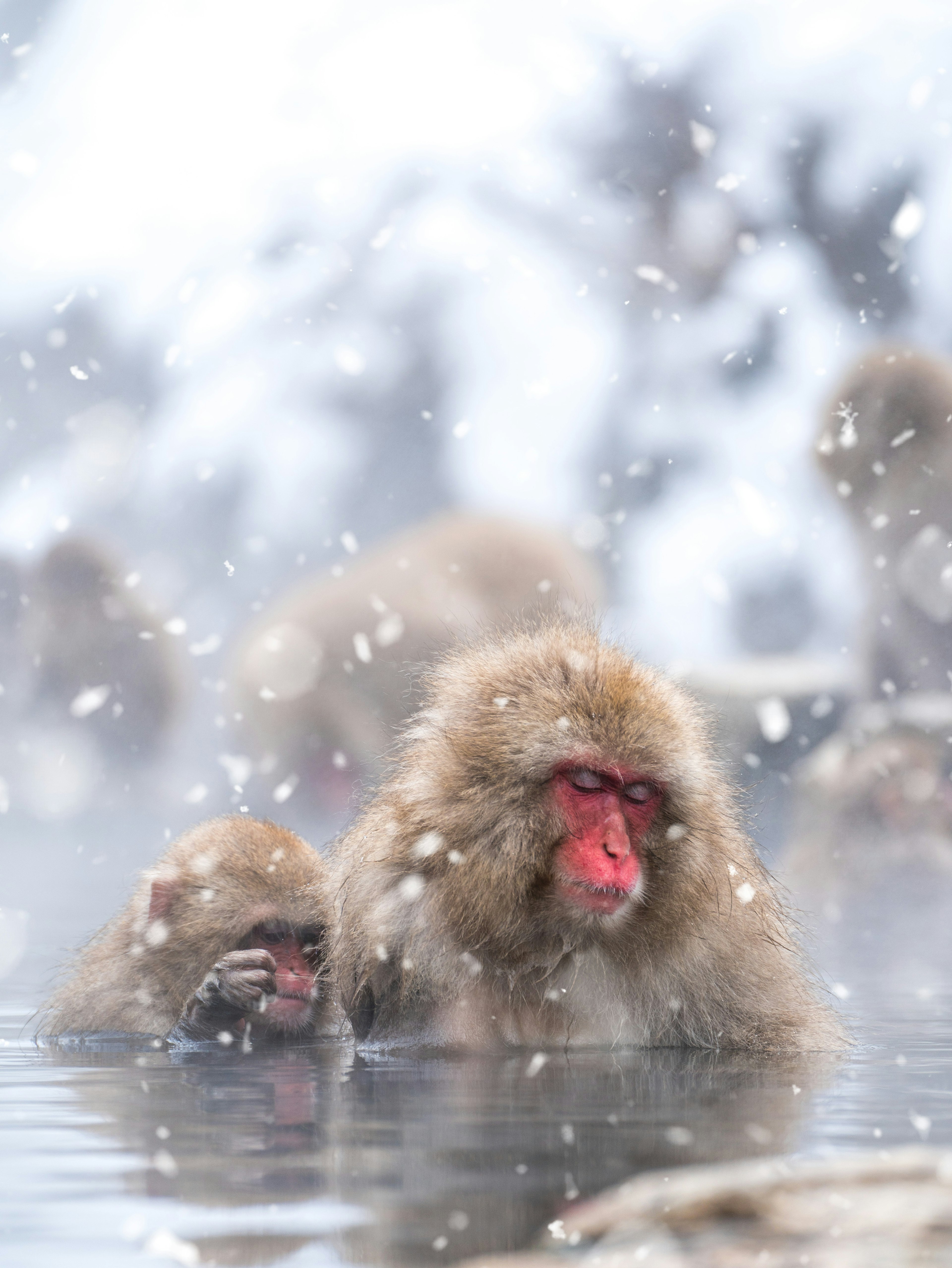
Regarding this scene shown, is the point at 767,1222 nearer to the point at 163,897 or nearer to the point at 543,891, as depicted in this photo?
the point at 543,891

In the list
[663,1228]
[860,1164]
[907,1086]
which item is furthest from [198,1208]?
[907,1086]

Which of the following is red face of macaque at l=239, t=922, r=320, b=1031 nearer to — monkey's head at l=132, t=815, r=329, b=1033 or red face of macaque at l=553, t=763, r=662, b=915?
monkey's head at l=132, t=815, r=329, b=1033

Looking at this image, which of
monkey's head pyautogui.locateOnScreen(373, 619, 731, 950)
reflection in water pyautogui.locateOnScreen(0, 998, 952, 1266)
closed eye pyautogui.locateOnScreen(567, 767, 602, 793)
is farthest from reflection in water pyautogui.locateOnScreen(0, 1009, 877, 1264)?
closed eye pyautogui.locateOnScreen(567, 767, 602, 793)

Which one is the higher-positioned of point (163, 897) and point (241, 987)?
point (163, 897)

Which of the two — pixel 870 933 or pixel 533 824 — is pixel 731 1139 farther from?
pixel 870 933

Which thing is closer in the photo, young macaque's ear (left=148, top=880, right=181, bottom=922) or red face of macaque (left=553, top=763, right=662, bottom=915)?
red face of macaque (left=553, top=763, right=662, bottom=915)

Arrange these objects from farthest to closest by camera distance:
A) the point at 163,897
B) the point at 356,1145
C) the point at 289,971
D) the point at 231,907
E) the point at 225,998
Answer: the point at 163,897, the point at 231,907, the point at 289,971, the point at 225,998, the point at 356,1145

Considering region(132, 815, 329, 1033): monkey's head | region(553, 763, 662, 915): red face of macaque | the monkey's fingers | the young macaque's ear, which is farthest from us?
the young macaque's ear

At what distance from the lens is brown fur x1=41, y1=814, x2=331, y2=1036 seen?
4.44 metres

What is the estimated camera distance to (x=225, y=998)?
3.89 meters

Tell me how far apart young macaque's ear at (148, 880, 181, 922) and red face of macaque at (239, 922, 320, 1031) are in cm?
30

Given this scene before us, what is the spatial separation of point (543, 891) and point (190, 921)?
5.18 ft

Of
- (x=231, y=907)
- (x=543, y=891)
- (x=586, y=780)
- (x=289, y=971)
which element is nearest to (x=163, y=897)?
(x=231, y=907)

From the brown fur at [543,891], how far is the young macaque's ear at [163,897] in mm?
1009
